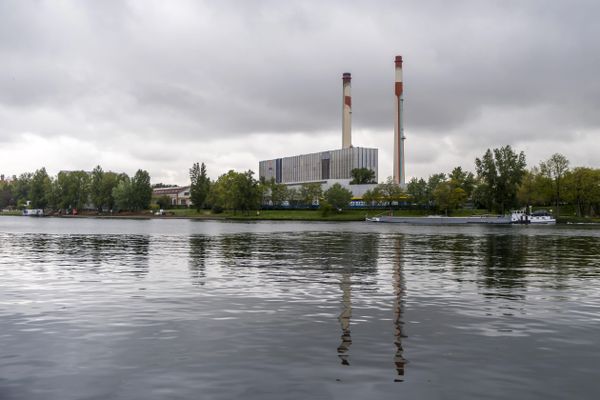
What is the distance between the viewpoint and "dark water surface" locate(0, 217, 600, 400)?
36.8 feet

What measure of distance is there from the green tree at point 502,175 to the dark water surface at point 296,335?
144m

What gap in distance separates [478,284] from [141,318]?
1725cm

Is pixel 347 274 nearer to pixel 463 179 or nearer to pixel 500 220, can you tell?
pixel 500 220

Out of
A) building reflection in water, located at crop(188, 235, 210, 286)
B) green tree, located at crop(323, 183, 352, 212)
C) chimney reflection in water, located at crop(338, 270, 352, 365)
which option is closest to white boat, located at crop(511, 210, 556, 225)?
green tree, located at crop(323, 183, 352, 212)

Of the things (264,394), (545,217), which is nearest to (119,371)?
(264,394)

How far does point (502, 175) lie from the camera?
166625mm

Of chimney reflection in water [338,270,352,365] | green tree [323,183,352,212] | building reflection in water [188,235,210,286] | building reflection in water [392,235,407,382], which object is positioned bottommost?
building reflection in water [392,235,407,382]

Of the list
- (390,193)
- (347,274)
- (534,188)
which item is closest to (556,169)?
(534,188)

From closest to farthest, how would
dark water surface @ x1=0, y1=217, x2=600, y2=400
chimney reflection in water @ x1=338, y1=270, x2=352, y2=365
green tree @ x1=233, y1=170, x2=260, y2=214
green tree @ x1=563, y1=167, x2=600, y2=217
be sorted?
dark water surface @ x1=0, y1=217, x2=600, y2=400 → chimney reflection in water @ x1=338, y1=270, x2=352, y2=365 → green tree @ x1=563, y1=167, x2=600, y2=217 → green tree @ x1=233, y1=170, x2=260, y2=214

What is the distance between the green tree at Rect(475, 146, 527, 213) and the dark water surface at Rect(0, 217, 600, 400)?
144 metres

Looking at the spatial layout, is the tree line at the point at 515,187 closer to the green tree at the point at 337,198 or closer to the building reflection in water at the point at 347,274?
the green tree at the point at 337,198

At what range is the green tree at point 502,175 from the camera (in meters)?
166

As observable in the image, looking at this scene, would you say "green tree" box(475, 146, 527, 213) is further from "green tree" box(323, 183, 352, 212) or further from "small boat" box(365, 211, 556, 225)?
"green tree" box(323, 183, 352, 212)

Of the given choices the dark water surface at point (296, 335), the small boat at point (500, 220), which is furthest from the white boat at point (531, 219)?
the dark water surface at point (296, 335)
